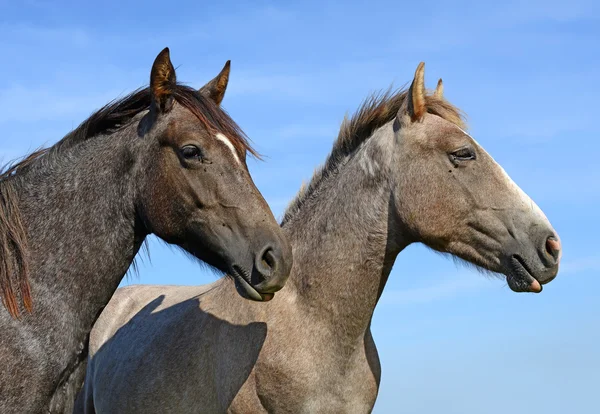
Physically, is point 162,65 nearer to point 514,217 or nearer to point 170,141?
point 170,141

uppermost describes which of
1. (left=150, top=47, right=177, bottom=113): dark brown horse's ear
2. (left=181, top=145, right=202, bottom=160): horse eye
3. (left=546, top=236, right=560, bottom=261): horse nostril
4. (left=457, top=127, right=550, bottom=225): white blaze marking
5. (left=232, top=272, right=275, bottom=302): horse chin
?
(left=150, top=47, right=177, bottom=113): dark brown horse's ear

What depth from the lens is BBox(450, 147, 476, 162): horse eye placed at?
250 inches

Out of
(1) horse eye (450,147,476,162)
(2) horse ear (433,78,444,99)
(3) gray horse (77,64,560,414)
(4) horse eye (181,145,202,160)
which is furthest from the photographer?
(2) horse ear (433,78,444,99)

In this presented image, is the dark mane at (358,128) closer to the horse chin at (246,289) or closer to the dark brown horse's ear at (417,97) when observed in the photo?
the dark brown horse's ear at (417,97)

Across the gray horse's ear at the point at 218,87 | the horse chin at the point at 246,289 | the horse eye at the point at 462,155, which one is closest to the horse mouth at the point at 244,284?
the horse chin at the point at 246,289

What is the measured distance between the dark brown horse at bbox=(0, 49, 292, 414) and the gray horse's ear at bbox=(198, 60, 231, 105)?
1.26 ft

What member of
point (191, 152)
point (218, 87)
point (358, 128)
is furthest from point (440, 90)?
point (191, 152)

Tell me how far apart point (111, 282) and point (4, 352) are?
740 millimetres

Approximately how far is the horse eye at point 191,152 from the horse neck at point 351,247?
5.06ft

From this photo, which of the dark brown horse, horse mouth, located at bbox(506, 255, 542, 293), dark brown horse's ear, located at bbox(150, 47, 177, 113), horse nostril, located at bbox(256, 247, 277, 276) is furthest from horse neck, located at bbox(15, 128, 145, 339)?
horse mouth, located at bbox(506, 255, 542, 293)

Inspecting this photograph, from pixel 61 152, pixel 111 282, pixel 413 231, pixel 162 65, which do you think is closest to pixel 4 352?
pixel 111 282

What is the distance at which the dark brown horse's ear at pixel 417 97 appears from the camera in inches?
256

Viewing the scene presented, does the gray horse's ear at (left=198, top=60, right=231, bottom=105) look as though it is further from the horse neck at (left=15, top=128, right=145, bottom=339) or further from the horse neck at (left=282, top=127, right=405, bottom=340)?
the horse neck at (left=282, top=127, right=405, bottom=340)

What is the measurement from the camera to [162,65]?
5.39 metres
